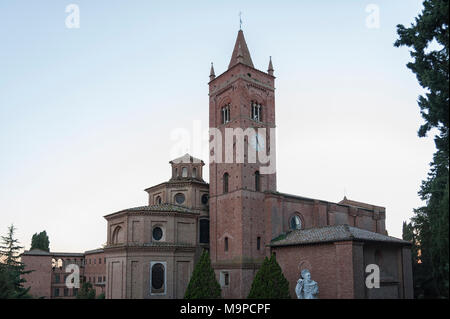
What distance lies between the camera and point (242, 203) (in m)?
29.0

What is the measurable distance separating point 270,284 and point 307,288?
2.14m

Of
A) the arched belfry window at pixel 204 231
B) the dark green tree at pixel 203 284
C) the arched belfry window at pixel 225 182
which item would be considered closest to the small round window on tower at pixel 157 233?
the arched belfry window at pixel 204 231

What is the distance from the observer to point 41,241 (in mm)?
52375

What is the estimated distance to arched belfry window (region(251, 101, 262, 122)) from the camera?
31966 mm

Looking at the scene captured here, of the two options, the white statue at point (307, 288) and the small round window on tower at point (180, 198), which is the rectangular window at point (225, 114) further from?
the white statue at point (307, 288)

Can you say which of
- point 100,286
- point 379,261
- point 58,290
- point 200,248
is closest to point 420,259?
point 379,261

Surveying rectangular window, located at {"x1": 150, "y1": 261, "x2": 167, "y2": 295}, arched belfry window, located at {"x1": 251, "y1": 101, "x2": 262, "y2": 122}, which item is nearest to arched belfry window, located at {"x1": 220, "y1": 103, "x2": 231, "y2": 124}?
arched belfry window, located at {"x1": 251, "y1": 101, "x2": 262, "y2": 122}

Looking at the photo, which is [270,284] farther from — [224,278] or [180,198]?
[180,198]

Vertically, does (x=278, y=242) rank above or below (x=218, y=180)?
below

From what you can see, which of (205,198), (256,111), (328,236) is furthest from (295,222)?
(256,111)

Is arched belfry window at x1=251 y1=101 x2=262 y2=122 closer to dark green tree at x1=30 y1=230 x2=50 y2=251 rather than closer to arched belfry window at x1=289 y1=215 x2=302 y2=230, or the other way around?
arched belfry window at x1=289 y1=215 x2=302 y2=230

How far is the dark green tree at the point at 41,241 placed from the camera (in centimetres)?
5194

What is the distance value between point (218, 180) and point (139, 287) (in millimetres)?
9624

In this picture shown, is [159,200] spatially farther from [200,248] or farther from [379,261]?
[379,261]
